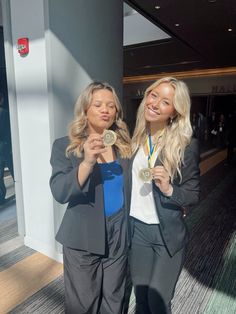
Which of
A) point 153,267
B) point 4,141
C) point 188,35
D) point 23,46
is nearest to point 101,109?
point 153,267

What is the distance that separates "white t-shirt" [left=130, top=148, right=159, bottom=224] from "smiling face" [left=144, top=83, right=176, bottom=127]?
0.20 meters

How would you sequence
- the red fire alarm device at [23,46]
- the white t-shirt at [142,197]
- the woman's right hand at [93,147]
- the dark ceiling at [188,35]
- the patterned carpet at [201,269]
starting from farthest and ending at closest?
the dark ceiling at [188,35], the red fire alarm device at [23,46], the patterned carpet at [201,269], the white t-shirt at [142,197], the woman's right hand at [93,147]

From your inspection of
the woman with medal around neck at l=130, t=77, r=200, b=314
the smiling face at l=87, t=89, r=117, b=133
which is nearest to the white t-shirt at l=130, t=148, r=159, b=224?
the woman with medal around neck at l=130, t=77, r=200, b=314

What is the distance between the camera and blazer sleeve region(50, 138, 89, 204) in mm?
1277

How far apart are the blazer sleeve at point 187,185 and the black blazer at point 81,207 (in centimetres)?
29

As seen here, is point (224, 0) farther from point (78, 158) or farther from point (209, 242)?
point (78, 158)

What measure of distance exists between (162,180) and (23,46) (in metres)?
1.89

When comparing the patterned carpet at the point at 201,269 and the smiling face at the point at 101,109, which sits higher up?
the smiling face at the point at 101,109

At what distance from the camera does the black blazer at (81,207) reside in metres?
1.37

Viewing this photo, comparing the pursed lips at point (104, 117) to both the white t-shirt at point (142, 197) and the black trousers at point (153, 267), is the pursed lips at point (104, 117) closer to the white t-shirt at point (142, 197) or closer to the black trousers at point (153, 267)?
the white t-shirt at point (142, 197)

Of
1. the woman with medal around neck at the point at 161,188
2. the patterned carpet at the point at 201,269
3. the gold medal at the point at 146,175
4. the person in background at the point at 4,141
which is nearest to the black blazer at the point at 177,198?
the woman with medal around neck at the point at 161,188

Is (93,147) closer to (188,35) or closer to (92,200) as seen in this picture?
(92,200)

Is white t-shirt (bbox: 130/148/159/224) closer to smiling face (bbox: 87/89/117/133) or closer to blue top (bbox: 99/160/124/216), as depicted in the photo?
blue top (bbox: 99/160/124/216)

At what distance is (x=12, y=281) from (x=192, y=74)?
13245 millimetres
